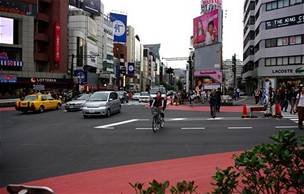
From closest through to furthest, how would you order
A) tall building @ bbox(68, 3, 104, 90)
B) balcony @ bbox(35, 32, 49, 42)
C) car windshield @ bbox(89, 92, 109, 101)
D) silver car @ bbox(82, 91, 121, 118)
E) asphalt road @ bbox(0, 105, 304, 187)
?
asphalt road @ bbox(0, 105, 304, 187) < silver car @ bbox(82, 91, 121, 118) < car windshield @ bbox(89, 92, 109, 101) < balcony @ bbox(35, 32, 49, 42) < tall building @ bbox(68, 3, 104, 90)

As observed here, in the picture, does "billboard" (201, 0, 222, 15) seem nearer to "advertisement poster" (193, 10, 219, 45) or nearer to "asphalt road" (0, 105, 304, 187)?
"advertisement poster" (193, 10, 219, 45)

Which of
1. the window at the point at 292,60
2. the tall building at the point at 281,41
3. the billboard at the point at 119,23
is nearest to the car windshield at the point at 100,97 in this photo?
the tall building at the point at 281,41

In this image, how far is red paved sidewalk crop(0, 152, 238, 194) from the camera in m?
8.43

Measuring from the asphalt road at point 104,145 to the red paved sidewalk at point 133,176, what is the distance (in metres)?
0.60

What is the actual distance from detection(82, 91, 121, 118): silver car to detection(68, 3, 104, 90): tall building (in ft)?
175

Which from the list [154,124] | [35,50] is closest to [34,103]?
[154,124]

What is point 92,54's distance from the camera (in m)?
99.2

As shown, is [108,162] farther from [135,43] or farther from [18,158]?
[135,43]

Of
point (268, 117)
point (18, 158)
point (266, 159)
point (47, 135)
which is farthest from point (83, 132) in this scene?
point (266, 159)

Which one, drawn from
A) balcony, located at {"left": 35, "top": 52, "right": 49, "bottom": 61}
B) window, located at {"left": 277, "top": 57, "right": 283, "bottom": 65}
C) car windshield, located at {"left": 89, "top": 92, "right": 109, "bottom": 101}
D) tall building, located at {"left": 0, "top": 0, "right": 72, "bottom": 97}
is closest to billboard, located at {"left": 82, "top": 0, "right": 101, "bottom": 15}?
tall building, located at {"left": 0, "top": 0, "right": 72, "bottom": 97}

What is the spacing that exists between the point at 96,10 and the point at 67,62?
85.6 ft

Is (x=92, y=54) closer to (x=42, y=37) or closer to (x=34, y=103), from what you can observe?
(x=42, y=37)

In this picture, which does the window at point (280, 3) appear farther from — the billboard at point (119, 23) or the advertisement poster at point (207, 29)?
the billboard at point (119, 23)

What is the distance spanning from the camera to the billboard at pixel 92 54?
96.2 m
